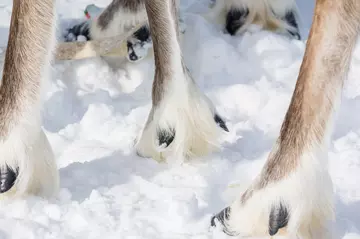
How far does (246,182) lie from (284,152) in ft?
1.13

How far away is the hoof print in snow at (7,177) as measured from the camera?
10.2 ft

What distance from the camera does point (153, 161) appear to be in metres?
3.55

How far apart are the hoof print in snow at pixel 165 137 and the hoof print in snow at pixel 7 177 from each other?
683 mm

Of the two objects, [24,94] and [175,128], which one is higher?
[24,94]

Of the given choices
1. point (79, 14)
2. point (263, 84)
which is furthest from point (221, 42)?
point (79, 14)

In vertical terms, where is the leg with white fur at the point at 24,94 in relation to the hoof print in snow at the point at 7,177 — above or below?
above

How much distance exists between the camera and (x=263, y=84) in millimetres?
4117

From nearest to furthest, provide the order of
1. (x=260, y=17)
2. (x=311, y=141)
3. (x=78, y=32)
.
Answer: (x=311, y=141) → (x=78, y=32) → (x=260, y=17)

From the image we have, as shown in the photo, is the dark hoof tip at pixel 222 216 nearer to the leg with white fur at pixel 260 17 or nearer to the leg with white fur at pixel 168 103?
the leg with white fur at pixel 168 103

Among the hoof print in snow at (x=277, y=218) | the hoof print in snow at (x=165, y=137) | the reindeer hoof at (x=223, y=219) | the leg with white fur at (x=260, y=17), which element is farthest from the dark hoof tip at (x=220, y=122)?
the leg with white fur at (x=260, y=17)

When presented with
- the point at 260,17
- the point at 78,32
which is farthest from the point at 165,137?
the point at 260,17

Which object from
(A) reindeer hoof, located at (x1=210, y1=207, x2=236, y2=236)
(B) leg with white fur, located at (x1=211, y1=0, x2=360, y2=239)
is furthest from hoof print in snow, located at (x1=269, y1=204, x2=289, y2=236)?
(A) reindeer hoof, located at (x1=210, y1=207, x2=236, y2=236)

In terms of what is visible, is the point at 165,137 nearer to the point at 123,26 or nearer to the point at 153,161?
the point at 153,161

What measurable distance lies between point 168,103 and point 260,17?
4.12ft
